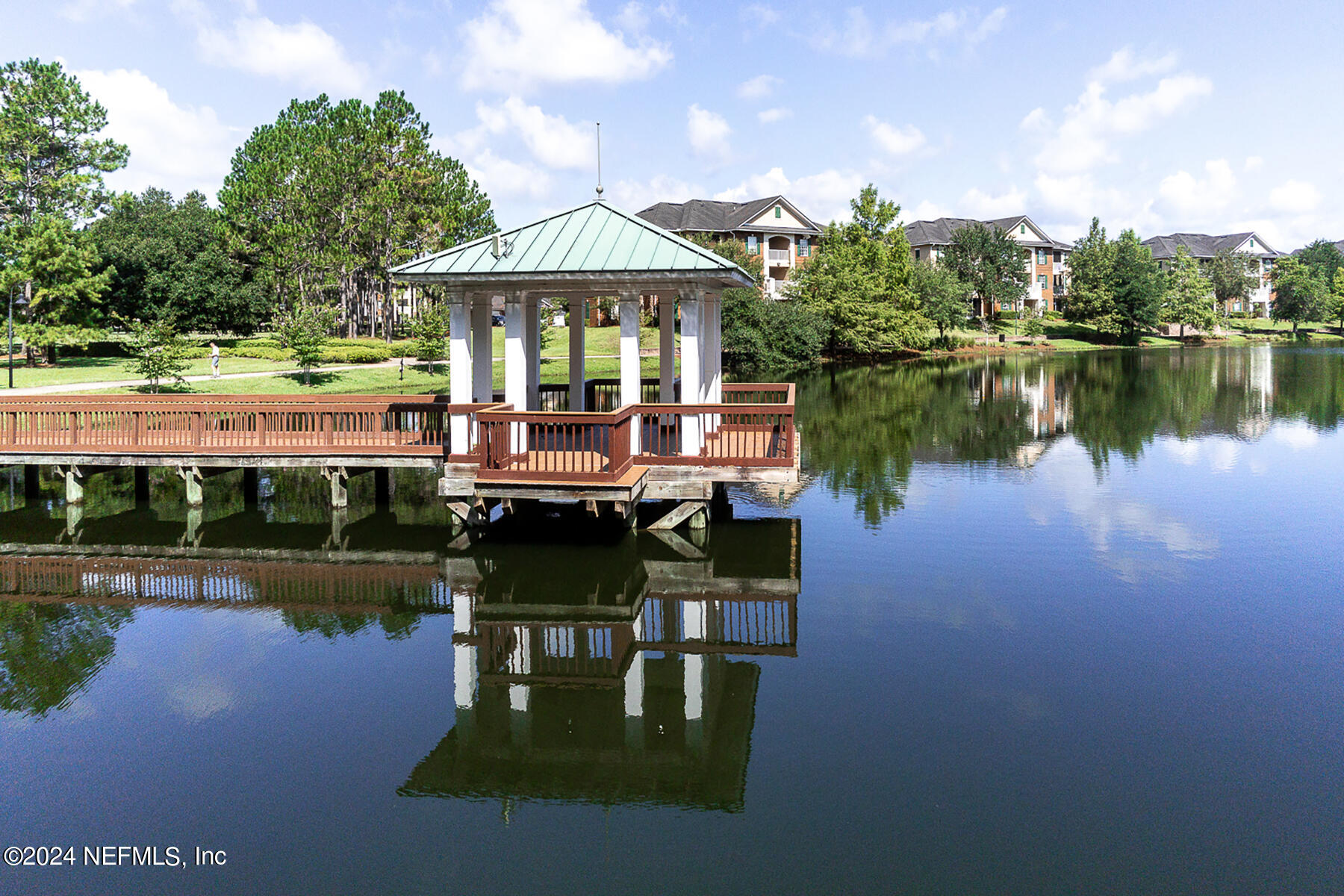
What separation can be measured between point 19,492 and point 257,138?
4468 centimetres

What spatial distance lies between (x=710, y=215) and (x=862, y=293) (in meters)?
20.5

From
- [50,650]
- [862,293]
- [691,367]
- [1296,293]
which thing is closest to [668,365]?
[691,367]

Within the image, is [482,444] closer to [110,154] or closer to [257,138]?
[110,154]

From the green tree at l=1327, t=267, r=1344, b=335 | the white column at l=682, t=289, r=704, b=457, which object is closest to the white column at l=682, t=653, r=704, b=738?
the white column at l=682, t=289, r=704, b=457

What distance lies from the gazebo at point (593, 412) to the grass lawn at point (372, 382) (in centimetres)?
1682

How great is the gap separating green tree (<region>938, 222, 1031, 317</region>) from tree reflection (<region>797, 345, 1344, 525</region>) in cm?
2227

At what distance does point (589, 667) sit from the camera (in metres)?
10.5

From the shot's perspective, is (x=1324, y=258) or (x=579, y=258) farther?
(x=1324, y=258)

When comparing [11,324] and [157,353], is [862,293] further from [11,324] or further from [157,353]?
[11,324]

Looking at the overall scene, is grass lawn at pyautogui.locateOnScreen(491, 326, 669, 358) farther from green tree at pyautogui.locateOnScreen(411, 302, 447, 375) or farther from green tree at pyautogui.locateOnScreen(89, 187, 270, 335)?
green tree at pyautogui.locateOnScreen(89, 187, 270, 335)

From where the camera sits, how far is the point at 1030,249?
97250mm

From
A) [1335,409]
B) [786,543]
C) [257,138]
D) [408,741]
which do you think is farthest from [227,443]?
[257,138]

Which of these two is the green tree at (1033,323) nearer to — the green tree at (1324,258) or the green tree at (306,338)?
the green tree at (1324,258)

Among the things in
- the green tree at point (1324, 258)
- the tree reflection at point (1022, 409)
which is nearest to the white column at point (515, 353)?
the tree reflection at point (1022, 409)
